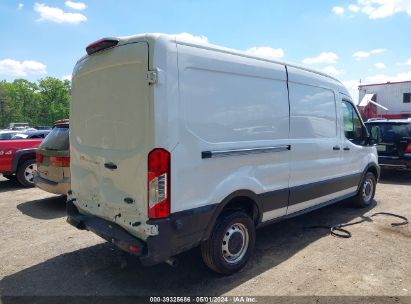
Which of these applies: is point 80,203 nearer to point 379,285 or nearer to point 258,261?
point 258,261

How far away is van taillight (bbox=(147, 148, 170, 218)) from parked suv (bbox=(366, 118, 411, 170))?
7.70 metres

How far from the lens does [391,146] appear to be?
32.0ft

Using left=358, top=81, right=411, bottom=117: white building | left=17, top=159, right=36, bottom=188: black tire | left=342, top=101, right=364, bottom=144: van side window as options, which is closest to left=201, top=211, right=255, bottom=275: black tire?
left=342, top=101, right=364, bottom=144: van side window

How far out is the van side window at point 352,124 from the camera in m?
6.09

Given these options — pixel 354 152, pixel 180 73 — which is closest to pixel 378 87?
pixel 354 152

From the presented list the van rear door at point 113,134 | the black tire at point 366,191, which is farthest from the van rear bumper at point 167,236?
the black tire at point 366,191

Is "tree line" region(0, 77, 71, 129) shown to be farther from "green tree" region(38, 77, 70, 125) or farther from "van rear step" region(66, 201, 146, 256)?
"van rear step" region(66, 201, 146, 256)

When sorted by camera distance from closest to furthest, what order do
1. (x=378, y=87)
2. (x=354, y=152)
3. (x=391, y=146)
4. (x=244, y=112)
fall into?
1. (x=244, y=112)
2. (x=354, y=152)
3. (x=391, y=146)
4. (x=378, y=87)

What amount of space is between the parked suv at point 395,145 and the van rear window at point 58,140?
7437 mm

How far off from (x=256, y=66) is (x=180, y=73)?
1.21 m

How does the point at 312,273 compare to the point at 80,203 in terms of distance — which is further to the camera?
the point at 80,203

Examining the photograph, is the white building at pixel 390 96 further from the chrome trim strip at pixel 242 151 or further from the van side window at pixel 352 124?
the chrome trim strip at pixel 242 151

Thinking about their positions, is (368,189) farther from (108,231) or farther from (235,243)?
(108,231)

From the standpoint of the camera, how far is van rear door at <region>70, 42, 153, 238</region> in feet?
11.2
